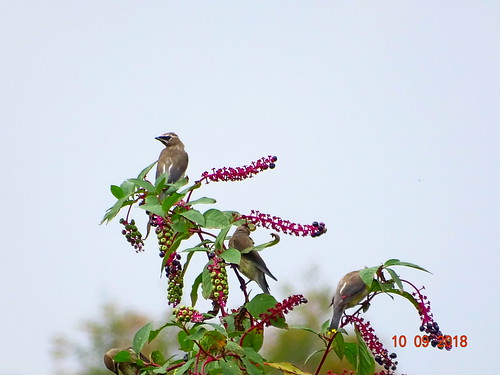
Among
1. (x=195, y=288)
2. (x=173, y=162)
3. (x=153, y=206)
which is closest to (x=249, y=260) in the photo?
(x=195, y=288)

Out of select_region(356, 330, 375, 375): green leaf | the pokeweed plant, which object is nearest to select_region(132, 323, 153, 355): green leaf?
the pokeweed plant

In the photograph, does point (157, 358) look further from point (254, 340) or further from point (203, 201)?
point (203, 201)

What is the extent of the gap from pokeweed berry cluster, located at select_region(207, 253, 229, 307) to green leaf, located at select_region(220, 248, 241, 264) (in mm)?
14

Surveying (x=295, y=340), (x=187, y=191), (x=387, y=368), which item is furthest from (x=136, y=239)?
(x=295, y=340)

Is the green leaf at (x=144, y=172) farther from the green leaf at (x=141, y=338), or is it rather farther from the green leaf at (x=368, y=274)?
the green leaf at (x=368, y=274)

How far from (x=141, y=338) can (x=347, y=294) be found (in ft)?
1.31

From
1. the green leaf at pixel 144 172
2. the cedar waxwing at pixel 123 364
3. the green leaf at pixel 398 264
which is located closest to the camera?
the green leaf at pixel 398 264

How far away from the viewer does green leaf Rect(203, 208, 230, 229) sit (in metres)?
1.64

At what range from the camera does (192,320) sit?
4.98 ft

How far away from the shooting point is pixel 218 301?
1610 millimetres

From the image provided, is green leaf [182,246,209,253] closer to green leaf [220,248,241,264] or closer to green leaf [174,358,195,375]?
green leaf [220,248,241,264]

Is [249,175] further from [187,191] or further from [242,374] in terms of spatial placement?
[242,374]

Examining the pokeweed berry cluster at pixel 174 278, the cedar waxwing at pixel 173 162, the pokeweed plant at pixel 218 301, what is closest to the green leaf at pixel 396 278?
the pokeweed plant at pixel 218 301

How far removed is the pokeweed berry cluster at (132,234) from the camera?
1.74 m
